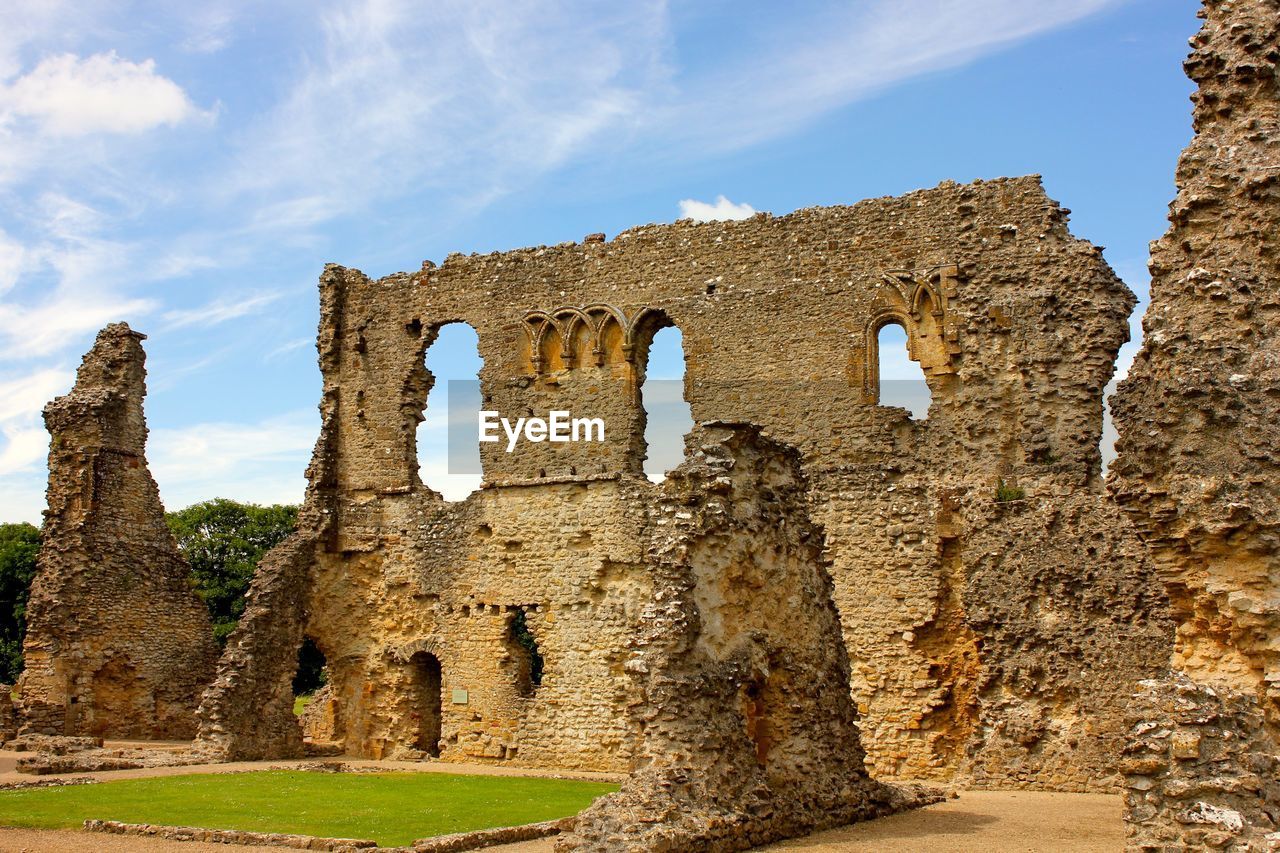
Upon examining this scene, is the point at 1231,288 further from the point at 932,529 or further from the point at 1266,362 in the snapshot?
the point at 932,529

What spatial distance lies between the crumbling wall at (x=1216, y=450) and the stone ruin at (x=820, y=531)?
0.8 inches

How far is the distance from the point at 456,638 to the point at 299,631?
2.44 m

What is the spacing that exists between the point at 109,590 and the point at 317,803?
10219mm

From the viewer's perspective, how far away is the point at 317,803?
13.0 metres

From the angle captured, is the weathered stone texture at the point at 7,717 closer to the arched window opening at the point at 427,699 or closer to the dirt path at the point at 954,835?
the arched window opening at the point at 427,699

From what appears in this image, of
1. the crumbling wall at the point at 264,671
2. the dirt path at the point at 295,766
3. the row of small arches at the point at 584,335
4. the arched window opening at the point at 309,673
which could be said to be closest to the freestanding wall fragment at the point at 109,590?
the dirt path at the point at 295,766

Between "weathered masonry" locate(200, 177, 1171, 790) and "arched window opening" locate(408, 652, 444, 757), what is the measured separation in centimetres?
4

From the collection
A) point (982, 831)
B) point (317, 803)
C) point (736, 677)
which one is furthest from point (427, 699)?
point (982, 831)

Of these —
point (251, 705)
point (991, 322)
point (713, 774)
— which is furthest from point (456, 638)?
point (713, 774)

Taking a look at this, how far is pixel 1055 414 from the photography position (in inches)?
605

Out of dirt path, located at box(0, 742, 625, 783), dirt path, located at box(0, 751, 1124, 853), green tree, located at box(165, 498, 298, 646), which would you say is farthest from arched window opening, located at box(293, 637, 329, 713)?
dirt path, located at box(0, 751, 1124, 853)

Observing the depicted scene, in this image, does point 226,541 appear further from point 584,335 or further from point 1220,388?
point 1220,388

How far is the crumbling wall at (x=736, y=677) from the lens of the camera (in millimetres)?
9688

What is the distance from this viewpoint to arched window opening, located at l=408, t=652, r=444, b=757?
1941 centimetres
